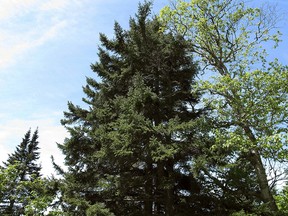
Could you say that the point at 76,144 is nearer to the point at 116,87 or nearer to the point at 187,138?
the point at 116,87

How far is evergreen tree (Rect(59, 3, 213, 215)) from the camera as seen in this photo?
11.6 m

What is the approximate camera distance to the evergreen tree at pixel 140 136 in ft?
37.9

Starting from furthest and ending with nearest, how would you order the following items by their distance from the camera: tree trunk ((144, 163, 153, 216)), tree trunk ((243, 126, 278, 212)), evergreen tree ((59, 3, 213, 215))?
tree trunk ((243, 126, 278, 212)), tree trunk ((144, 163, 153, 216)), evergreen tree ((59, 3, 213, 215))

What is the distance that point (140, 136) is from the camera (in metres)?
→ 11.7

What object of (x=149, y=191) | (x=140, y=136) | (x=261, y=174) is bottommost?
(x=149, y=191)

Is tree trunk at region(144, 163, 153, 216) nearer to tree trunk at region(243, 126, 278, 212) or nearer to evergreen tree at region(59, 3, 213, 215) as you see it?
evergreen tree at region(59, 3, 213, 215)

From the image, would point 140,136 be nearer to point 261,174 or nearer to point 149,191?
point 149,191

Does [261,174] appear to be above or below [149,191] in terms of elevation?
above

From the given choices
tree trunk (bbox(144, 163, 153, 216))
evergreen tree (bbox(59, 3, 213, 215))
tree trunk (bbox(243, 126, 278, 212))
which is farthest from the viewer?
tree trunk (bbox(243, 126, 278, 212))

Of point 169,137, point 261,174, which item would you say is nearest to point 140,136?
point 169,137

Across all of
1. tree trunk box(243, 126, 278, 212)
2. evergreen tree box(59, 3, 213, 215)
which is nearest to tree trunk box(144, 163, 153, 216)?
evergreen tree box(59, 3, 213, 215)

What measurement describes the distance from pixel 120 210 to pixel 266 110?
794 cm

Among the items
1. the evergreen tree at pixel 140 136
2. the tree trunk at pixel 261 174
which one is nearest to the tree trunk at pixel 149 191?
the evergreen tree at pixel 140 136

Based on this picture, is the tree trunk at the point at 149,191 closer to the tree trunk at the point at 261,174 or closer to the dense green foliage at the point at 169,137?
the dense green foliage at the point at 169,137
